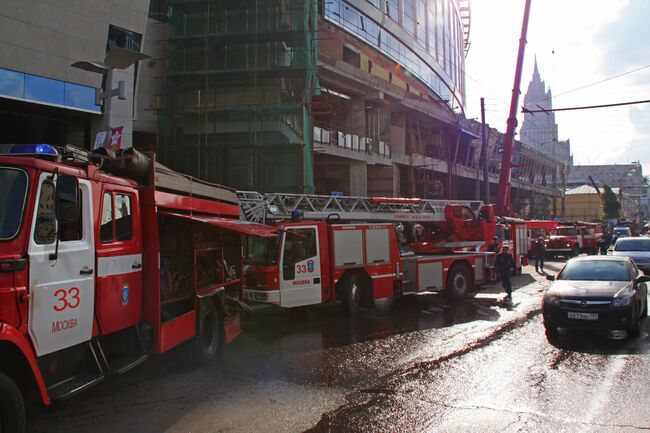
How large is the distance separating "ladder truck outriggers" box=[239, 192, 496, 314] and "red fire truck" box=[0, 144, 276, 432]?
3.33 meters

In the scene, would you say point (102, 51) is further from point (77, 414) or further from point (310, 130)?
point (77, 414)

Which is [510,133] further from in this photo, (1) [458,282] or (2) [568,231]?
(1) [458,282]

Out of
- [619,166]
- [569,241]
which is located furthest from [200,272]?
[619,166]

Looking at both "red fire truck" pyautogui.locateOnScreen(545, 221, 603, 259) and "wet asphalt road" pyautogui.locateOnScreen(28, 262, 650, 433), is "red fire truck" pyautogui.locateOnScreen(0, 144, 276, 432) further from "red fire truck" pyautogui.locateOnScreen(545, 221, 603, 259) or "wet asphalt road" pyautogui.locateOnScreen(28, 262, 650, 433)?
"red fire truck" pyautogui.locateOnScreen(545, 221, 603, 259)

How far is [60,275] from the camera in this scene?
4.45 meters

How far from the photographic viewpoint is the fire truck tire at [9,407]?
3621 millimetres

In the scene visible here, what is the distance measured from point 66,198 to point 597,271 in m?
9.01

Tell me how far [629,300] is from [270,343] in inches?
242

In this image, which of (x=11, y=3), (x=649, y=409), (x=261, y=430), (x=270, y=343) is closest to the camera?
(x=261, y=430)

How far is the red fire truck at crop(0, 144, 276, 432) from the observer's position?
13.0 ft

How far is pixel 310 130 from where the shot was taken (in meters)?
28.1

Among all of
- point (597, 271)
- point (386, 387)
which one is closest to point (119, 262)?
point (386, 387)

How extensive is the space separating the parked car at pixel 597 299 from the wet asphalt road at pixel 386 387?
356 mm

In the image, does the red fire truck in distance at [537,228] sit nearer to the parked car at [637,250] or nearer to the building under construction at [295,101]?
the parked car at [637,250]
